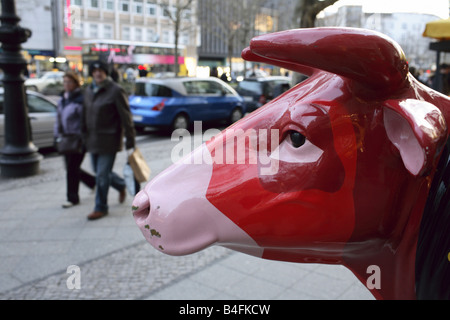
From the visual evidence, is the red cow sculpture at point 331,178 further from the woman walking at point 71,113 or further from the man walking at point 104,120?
the woman walking at point 71,113

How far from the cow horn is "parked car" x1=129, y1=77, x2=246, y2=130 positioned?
11.3 meters

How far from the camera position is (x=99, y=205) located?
5.32 meters

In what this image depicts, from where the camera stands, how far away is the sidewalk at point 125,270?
11.4 feet

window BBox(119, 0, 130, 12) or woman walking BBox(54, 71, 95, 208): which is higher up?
window BBox(119, 0, 130, 12)

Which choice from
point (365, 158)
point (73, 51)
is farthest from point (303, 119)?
point (73, 51)

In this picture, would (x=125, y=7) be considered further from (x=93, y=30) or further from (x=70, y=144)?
(x=70, y=144)

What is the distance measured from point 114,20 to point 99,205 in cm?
3972

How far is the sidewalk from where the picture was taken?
11.4 feet

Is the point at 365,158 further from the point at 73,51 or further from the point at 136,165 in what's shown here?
the point at 73,51

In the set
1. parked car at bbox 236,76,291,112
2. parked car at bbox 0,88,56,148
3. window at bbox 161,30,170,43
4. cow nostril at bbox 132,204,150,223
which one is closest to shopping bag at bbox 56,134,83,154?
parked car at bbox 0,88,56,148

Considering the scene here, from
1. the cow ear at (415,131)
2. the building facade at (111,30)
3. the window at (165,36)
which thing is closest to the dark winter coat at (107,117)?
the cow ear at (415,131)

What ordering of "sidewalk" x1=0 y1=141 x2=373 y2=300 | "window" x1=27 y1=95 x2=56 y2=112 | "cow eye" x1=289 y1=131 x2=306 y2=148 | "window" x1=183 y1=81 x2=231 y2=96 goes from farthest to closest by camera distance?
"window" x1=183 y1=81 x2=231 y2=96
"window" x1=27 y1=95 x2=56 y2=112
"sidewalk" x1=0 y1=141 x2=373 y2=300
"cow eye" x1=289 y1=131 x2=306 y2=148

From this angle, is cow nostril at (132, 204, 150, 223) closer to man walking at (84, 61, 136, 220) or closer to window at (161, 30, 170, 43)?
man walking at (84, 61, 136, 220)

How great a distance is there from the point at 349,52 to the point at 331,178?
33 centimetres
